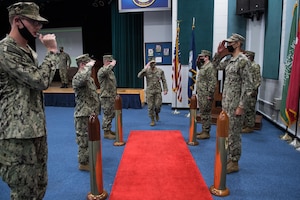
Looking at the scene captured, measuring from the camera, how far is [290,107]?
400 centimetres

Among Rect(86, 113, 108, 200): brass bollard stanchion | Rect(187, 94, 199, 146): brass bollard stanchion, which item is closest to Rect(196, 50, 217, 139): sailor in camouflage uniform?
Rect(187, 94, 199, 146): brass bollard stanchion

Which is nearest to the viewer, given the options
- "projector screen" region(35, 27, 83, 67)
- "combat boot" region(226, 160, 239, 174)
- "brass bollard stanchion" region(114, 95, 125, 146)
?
"combat boot" region(226, 160, 239, 174)

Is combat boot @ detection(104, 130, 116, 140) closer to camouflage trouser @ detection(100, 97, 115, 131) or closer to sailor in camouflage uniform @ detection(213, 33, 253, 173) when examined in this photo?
camouflage trouser @ detection(100, 97, 115, 131)

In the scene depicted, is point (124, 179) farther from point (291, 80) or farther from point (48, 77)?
point (291, 80)

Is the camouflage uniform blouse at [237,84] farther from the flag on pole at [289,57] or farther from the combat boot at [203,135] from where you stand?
the flag on pole at [289,57]

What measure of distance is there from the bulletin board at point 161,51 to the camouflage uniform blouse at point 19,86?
6.57m

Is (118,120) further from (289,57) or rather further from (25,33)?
(289,57)

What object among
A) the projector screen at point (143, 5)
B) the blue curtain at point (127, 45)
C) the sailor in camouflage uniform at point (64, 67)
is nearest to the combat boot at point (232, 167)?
the projector screen at point (143, 5)

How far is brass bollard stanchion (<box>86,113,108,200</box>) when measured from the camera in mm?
2279

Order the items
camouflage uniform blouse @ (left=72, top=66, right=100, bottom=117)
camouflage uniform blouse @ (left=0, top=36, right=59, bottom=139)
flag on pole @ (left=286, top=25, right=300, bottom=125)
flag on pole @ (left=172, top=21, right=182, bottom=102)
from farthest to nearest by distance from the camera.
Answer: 1. flag on pole @ (left=172, top=21, right=182, bottom=102)
2. flag on pole @ (left=286, top=25, right=300, bottom=125)
3. camouflage uniform blouse @ (left=72, top=66, right=100, bottom=117)
4. camouflage uniform blouse @ (left=0, top=36, right=59, bottom=139)

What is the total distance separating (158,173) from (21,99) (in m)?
2.01

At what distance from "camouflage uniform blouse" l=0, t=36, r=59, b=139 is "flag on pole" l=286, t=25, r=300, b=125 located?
3.76 meters

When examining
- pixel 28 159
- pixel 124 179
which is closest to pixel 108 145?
pixel 124 179

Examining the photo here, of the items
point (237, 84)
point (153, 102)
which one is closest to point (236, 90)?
point (237, 84)
